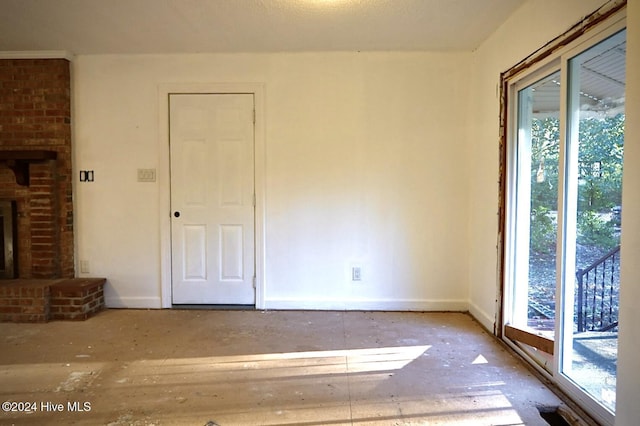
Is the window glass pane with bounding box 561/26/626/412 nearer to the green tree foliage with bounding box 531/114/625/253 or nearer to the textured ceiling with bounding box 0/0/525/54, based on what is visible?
the green tree foliage with bounding box 531/114/625/253

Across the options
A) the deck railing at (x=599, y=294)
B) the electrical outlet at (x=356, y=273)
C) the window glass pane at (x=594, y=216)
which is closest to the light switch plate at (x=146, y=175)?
the electrical outlet at (x=356, y=273)

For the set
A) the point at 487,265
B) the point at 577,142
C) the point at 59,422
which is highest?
the point at 577,142

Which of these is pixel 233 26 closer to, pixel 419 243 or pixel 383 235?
pixel 383 235

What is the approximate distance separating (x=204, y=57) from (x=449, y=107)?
→ 234 centimetres

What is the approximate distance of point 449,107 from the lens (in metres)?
3.61

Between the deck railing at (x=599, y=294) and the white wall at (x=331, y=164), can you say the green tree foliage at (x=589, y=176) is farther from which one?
the white wall at (x=331, y=164)

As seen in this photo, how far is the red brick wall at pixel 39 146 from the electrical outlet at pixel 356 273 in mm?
2791

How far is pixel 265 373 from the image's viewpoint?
2.46 metres

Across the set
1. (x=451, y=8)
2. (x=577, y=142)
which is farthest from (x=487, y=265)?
(x=451, y=8)

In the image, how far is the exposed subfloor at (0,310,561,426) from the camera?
2.03m

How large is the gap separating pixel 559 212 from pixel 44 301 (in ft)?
13.2

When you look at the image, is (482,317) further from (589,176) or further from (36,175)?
(36,175)

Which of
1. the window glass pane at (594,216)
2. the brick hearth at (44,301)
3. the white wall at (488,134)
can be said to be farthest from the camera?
the brick hearth at (44,301)

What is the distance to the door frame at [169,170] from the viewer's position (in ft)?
12.0
